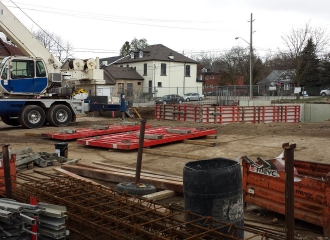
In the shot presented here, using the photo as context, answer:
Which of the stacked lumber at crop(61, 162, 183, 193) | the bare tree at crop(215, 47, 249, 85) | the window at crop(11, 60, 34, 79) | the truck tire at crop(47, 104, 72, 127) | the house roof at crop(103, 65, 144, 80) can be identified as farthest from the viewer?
the bare tree at crop(215, 47, 249, 85)

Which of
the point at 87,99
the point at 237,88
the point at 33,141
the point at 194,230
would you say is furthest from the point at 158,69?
the point at 194,230

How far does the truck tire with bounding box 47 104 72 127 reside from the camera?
20.5m

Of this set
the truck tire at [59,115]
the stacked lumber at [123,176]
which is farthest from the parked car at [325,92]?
the stacked lumber at [123,176]

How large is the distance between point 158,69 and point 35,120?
43788 millimetres

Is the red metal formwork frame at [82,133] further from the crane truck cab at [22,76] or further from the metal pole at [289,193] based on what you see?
the metal pole at [289,193]

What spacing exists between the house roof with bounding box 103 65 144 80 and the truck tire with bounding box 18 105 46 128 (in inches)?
1593

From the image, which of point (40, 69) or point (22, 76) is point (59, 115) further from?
point (22, 76)

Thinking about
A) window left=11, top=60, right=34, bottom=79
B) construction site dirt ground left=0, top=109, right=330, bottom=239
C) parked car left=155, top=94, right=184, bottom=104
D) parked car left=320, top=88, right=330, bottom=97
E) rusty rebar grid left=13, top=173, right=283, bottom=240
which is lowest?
construction site dirt ground left=0, top=109, right=330, bottom=239

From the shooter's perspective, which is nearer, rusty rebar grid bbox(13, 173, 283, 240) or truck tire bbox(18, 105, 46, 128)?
rusty rebar grid bbox(13, 173, 283, 240)

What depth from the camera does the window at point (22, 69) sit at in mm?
18875

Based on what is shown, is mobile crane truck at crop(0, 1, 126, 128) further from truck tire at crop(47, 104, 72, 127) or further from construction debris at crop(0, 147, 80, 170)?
construction debris at crop(0, 147, 80, 170)

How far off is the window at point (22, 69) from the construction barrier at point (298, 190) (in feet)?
50.7

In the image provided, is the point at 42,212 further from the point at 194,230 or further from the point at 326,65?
the point at 326,65

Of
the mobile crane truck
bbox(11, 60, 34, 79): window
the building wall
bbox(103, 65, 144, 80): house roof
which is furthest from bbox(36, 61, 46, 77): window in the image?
the building wall
